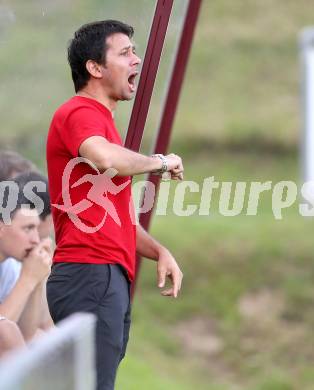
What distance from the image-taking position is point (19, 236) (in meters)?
4.12

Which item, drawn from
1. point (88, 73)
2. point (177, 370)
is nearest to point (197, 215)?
point (177, 370)

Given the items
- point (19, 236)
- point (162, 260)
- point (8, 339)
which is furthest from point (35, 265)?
point (162, 260)

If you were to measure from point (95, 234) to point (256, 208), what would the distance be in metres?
8.38

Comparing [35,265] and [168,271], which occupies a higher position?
[35,265]

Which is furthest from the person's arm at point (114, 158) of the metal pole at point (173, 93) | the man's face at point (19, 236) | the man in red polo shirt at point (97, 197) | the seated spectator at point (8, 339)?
the metal pole at point (173, 93)

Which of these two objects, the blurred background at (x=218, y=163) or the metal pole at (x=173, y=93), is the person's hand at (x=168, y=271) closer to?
the blurred background at (x=218, y=163)

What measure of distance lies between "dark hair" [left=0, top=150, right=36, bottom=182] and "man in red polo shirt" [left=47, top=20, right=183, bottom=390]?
2.68 ft

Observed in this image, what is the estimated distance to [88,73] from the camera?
3408mm

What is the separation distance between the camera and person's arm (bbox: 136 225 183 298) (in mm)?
3420

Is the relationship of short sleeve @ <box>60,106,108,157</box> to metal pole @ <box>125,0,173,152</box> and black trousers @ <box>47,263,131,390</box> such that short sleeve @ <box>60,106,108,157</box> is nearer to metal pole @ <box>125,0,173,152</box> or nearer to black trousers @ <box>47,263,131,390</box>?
black trousers @ <box>47,263,131,390</box>

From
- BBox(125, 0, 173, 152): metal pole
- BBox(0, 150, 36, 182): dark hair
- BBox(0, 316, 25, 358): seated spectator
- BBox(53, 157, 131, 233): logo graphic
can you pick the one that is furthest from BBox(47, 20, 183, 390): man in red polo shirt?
A: BBox(0, 150, 36, 182): dark hair

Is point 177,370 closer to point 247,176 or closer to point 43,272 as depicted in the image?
point 247,176

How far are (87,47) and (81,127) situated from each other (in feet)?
0.90

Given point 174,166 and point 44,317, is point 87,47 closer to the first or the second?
point 174,166
